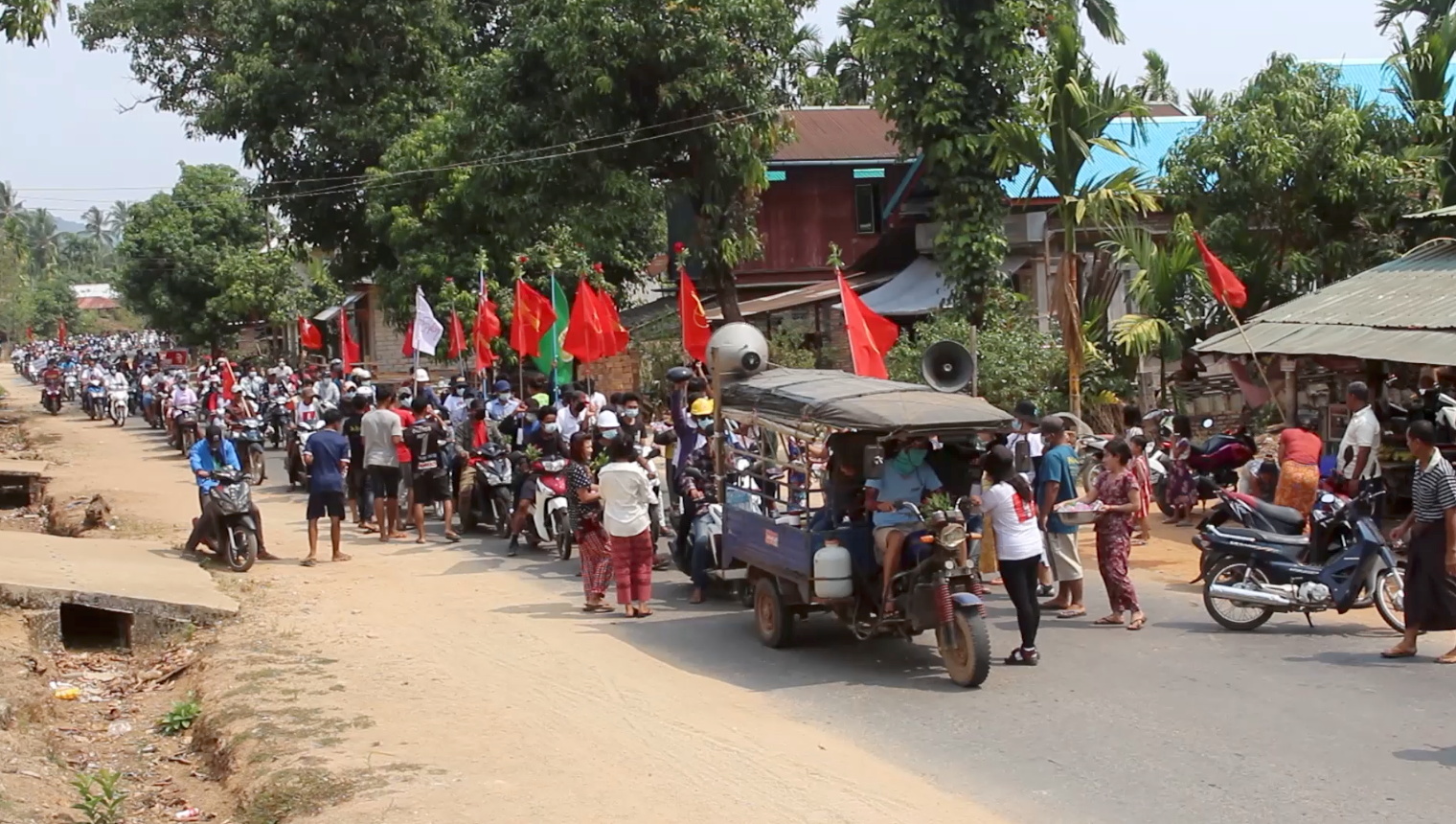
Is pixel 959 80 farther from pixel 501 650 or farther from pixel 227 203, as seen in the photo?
pixel 227 203

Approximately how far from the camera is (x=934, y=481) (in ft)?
32.6

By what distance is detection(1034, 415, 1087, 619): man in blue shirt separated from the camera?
11539 millimetres

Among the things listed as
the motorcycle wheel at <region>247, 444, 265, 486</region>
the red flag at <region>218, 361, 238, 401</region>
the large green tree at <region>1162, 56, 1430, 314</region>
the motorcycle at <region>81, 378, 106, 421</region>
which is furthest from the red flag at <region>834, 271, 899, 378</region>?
the motorcycle at <region>81, 378, 106, 421</region>

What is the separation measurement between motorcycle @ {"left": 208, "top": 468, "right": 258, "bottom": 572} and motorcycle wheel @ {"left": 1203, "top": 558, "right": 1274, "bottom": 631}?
29.6 ft

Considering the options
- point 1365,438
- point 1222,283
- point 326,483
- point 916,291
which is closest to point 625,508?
point 326,483

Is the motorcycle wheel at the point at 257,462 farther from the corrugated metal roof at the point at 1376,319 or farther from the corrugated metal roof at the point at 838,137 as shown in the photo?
the corrugated metal roof at the point at 838,137

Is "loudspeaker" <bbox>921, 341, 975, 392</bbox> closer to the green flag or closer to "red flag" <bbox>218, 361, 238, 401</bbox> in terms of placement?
the green flag

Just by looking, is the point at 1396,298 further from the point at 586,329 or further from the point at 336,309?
the point at 336,309

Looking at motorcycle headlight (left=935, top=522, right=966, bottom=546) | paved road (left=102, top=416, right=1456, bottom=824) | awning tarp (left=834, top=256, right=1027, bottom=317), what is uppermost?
awning tarp (left=834, top=256, right=1027, bottom=317)

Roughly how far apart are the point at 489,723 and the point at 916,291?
66.4 ft

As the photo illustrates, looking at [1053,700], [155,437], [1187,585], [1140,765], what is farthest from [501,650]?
[155,437]

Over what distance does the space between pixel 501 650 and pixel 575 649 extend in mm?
538

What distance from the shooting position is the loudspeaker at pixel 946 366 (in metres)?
11.5

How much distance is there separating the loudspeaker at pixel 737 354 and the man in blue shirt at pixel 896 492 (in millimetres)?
2591
